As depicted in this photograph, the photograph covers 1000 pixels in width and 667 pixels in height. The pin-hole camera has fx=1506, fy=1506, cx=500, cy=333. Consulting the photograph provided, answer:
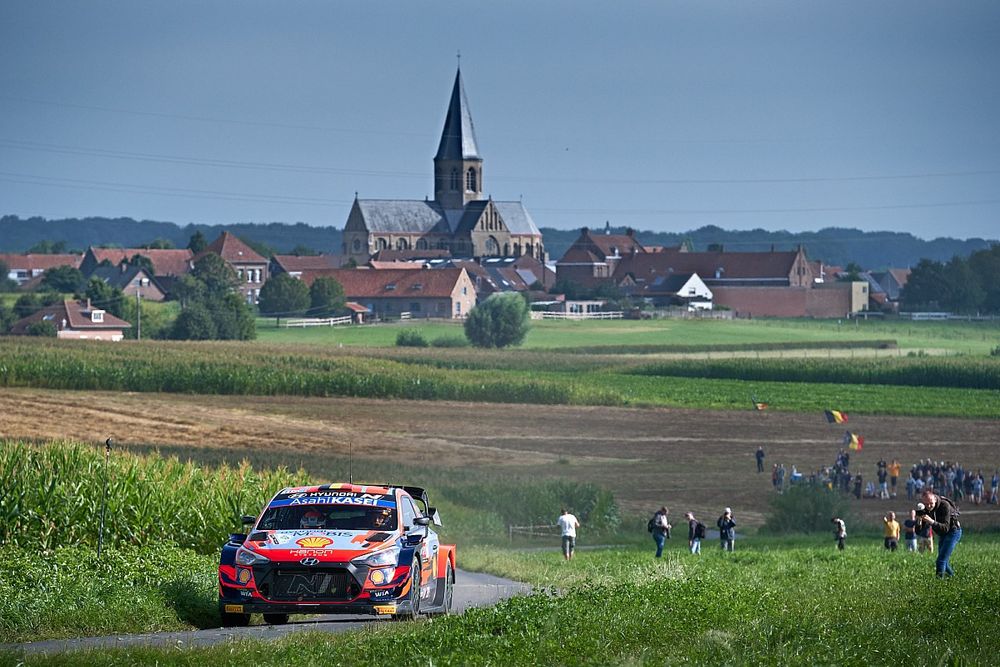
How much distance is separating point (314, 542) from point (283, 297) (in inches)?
3377

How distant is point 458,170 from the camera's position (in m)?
196

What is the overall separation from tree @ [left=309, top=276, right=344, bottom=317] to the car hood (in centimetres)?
8617

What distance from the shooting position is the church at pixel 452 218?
597ft

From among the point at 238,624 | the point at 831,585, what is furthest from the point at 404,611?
the point at 831,585

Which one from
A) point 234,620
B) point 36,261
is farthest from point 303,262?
point 234,620

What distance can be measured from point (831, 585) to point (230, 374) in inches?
2239

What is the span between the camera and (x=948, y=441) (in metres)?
66.7

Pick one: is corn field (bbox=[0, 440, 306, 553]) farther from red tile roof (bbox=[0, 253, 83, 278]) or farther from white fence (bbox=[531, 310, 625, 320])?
red tile roof (bbox=[0, 253, 83, 278])

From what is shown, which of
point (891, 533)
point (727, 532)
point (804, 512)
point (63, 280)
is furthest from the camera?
point (63, 280)

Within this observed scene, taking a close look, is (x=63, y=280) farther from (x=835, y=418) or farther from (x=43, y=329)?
(x=835, y=418)

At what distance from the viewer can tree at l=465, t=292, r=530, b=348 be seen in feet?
313

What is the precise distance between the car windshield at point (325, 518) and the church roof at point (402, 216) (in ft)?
545

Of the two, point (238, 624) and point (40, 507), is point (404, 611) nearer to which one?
point (238, 624)

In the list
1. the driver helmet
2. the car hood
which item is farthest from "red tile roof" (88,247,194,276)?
the car hood
